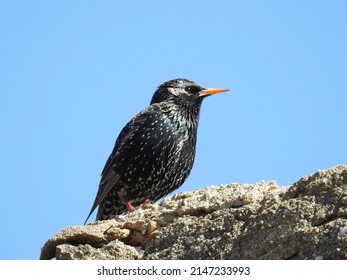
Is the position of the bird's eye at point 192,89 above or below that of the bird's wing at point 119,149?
above

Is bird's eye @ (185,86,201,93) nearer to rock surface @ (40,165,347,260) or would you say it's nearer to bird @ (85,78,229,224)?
bird @ (85,78,229,224)

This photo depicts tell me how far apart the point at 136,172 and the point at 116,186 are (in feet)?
0.92

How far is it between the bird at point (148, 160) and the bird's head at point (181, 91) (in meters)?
0.12

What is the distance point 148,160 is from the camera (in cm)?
823

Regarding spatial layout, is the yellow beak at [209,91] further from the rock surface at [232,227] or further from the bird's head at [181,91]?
the rock surface at [232,227]

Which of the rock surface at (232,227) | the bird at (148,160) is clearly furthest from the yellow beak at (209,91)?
the rock surface at (232,227)

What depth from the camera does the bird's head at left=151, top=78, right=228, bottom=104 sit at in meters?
8.75

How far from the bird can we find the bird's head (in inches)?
4.9

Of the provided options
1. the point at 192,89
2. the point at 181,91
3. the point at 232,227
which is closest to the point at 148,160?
the point at 181,91

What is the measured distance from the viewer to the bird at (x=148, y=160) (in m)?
8.23

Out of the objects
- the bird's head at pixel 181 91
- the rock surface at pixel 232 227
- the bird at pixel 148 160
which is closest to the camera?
the rock surface at pixel 232 227
